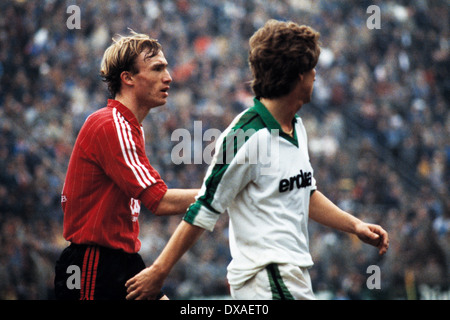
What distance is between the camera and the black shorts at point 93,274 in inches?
119

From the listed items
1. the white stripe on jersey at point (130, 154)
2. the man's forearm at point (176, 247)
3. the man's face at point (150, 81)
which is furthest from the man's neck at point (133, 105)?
the man's forearm at point (176, 247)

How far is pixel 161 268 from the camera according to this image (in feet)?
8.09

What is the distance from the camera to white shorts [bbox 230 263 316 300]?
8.52 feet

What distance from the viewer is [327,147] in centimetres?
1141

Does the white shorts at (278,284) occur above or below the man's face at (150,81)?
below

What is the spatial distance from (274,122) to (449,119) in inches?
415

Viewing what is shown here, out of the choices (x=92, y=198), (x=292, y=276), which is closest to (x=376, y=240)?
(x=292, y=276)

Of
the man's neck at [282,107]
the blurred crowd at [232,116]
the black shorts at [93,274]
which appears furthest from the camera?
the blurred crowd at [232,116]

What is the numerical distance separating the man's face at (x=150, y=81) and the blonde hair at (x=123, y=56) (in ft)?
0.09

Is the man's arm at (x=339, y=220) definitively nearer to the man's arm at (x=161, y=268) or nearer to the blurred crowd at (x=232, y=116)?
the man's arm at (x=161, y=268)

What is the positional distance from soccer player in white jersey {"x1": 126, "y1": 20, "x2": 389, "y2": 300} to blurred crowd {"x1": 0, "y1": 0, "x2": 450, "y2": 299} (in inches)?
254

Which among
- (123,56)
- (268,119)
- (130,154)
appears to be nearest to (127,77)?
(123,56)

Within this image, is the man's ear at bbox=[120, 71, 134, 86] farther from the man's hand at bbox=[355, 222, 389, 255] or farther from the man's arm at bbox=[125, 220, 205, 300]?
the man's hand at bbox=[355, 222, 389, 255]
